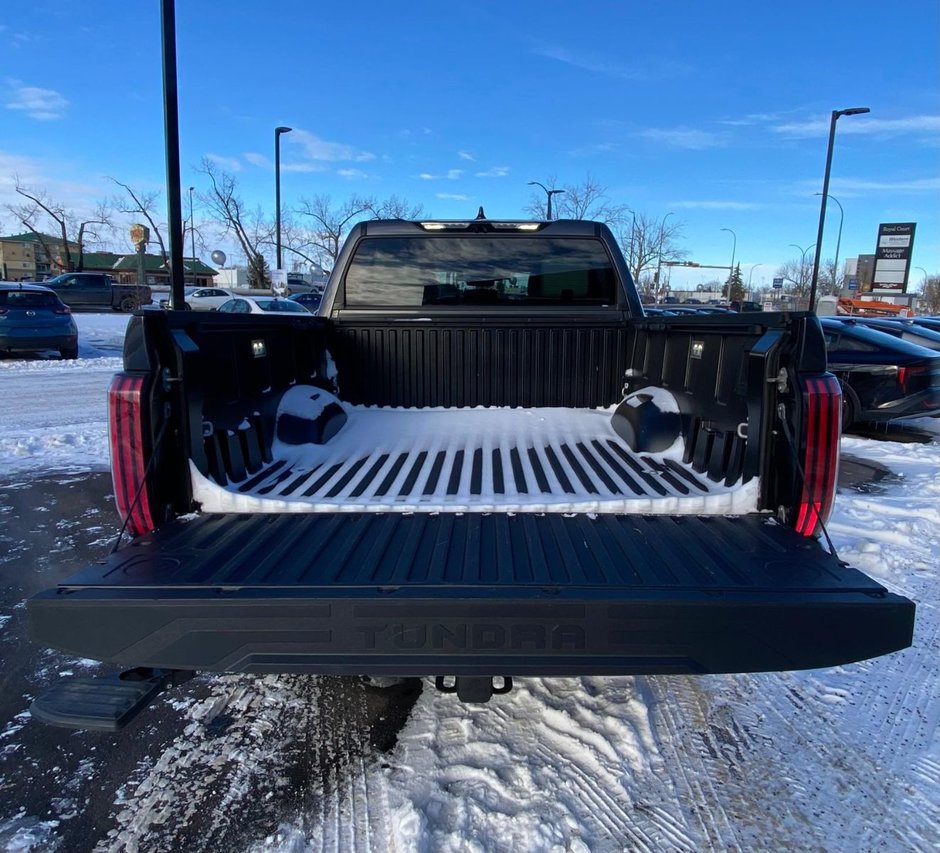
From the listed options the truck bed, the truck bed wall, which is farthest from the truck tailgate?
the truck bed wall

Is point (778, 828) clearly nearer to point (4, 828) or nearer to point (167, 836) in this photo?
point (167, 836)

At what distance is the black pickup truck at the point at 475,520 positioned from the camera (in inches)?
73.5

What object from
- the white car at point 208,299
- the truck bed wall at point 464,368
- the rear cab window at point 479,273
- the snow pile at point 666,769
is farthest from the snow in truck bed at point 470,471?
the white car at point 208,299

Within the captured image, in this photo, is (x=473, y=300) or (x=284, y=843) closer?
(x=284, y=843)

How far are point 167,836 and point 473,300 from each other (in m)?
3.35

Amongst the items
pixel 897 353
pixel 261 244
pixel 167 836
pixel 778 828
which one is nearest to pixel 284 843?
pixel 167 836

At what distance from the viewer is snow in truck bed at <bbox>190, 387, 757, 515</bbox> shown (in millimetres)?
2619

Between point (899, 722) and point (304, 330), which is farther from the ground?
point (304, 330)

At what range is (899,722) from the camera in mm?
2846

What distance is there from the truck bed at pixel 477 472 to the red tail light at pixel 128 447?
24 centimetres

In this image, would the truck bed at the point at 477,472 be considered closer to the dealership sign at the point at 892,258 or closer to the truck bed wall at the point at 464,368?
the truck bed wall at the point at 464,368

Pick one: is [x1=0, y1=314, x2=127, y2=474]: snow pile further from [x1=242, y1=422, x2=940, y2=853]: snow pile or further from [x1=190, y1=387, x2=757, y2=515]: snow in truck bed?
[x1=242, y1=422, x2=940, y2=853]: snow pile

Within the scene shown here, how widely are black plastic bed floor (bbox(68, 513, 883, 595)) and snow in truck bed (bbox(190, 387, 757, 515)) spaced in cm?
8

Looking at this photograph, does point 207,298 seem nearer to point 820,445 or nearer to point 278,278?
point 278,278
